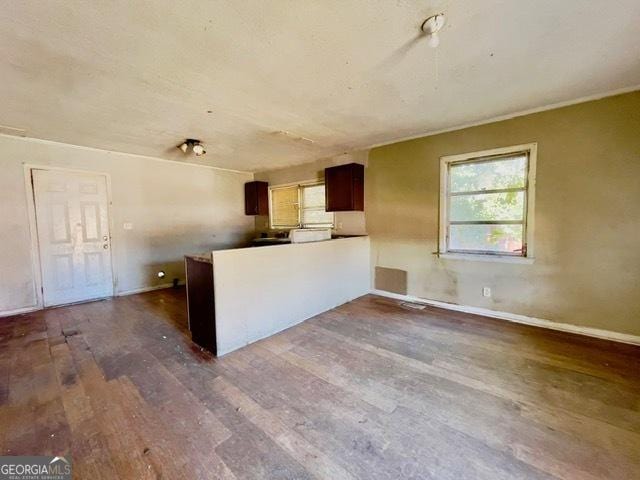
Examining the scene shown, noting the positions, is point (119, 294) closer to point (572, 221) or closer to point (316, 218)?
point (316, 218)

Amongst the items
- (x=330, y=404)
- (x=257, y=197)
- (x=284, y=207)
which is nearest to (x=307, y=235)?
(x=330, y=404)

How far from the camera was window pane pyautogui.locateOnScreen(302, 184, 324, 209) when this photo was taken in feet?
17.4

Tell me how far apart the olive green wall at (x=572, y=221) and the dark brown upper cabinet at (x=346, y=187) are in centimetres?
110

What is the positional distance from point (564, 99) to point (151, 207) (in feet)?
19.9

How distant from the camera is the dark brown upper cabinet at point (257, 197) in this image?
6188mm

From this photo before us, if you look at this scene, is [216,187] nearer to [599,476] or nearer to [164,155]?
[164,155]

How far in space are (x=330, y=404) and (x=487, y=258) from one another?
2724 millimetres

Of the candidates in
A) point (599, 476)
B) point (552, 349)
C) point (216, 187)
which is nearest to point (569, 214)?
point (552, 349)

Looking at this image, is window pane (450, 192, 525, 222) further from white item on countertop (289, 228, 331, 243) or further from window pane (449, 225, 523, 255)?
white item on countertop (289, 228, 331, 243)

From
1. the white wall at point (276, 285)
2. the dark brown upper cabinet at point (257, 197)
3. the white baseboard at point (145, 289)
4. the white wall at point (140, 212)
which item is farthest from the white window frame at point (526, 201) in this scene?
the white baseboard at point (145, 289)

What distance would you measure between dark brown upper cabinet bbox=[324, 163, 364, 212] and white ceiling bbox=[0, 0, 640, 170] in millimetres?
1111

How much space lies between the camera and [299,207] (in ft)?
18.5

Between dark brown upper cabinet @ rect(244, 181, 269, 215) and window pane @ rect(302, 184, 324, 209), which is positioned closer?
window pane @ rect(302, 184, 324, 209)

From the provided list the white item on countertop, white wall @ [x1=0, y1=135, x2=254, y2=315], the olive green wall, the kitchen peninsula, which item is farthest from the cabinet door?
the olive green wall
